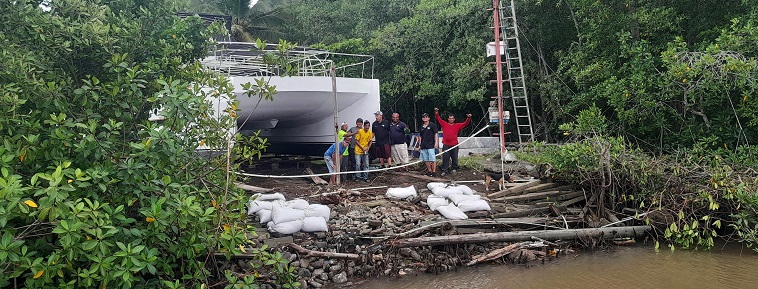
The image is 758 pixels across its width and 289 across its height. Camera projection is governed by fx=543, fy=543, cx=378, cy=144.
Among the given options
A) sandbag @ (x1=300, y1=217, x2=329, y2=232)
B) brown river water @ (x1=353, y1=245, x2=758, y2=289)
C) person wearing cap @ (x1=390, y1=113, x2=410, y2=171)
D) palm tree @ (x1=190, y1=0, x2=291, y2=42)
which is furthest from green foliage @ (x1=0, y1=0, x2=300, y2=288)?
palm tree @ (x1=190, y1=0, x2=291, y2=42)

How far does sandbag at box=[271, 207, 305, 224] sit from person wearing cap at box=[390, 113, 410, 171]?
4.38 meters

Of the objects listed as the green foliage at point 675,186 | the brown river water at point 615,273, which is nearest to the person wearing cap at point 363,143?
the green foliage at point 675,186

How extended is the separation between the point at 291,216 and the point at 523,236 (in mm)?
3493

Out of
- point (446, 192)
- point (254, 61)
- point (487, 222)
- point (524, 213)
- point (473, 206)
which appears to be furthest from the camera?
point (254, 61)

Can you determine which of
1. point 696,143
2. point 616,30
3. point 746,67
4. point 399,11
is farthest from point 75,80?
point 399,11

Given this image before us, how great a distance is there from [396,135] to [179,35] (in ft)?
18.9

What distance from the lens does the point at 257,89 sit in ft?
20.1

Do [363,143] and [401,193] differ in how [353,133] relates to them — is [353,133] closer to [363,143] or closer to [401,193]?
[363,143]

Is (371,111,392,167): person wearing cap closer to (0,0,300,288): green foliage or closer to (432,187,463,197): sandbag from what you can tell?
(432,187,463,197): sandbag

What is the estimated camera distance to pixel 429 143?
36.6 ft

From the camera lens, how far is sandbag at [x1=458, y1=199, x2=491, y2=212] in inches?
341

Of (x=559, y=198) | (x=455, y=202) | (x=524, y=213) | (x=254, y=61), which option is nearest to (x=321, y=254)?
(x=455, y=202)

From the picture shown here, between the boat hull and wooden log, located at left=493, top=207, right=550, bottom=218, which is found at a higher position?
the boat hull

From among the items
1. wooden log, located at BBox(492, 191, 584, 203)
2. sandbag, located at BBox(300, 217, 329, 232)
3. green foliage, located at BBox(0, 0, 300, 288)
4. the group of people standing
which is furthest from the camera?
the group of people standing
